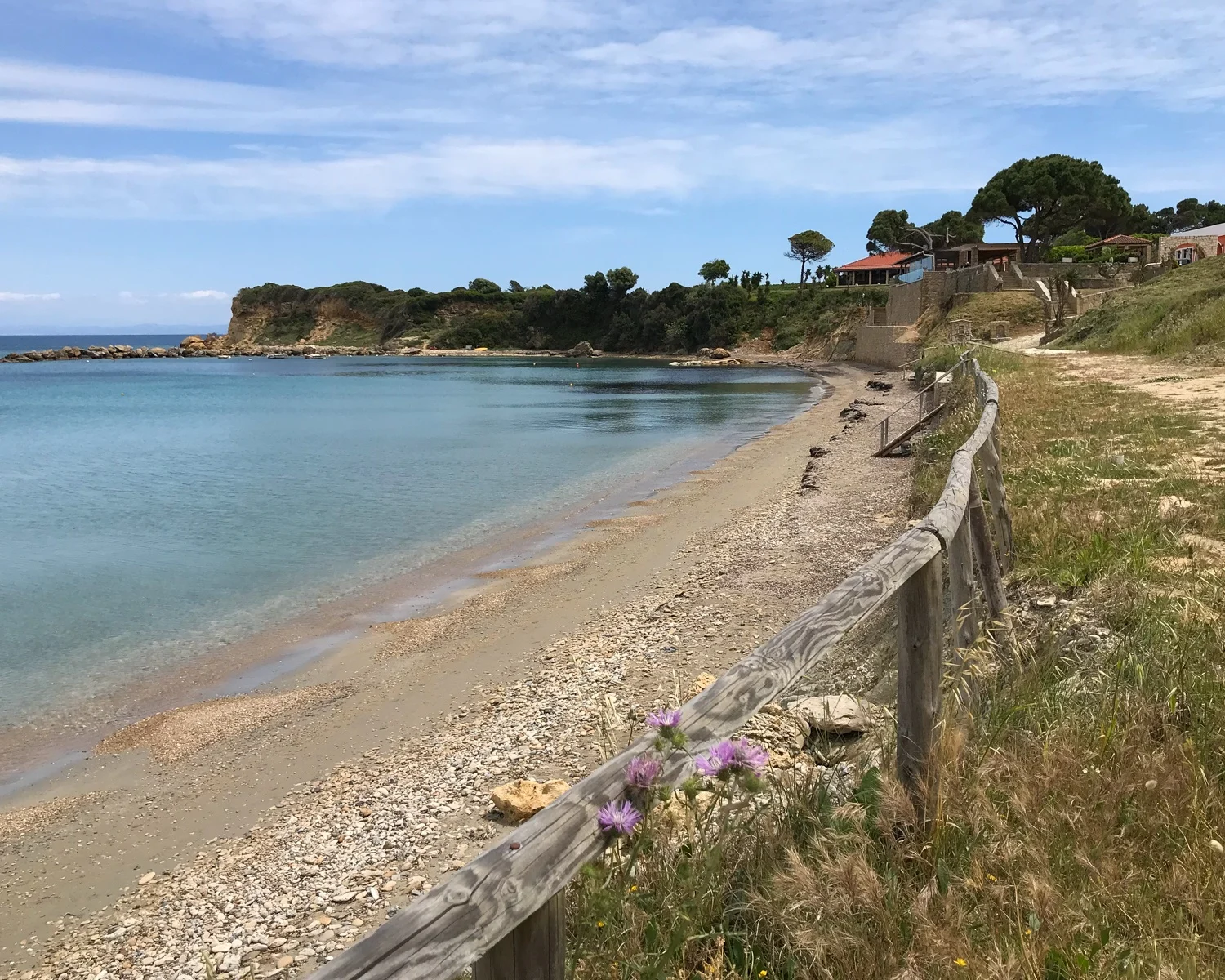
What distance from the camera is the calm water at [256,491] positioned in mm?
12789

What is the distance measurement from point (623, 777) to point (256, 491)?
81.7ft

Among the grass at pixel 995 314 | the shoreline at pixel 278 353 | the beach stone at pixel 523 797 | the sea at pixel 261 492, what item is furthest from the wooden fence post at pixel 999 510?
the shoreline at pixel 278 353

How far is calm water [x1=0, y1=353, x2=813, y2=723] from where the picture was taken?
12789 millimetres

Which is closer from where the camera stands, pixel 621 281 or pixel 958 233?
pixel 958 233

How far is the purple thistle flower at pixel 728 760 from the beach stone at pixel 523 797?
12.0ft

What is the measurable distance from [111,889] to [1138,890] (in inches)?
242

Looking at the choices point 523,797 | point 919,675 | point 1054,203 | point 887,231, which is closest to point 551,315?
point 887,231

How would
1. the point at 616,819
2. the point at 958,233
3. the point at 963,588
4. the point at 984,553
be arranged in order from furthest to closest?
the point at 958,233 < the point at 984,553 < the point at 963,588 < the point at 616,819

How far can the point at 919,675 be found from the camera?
10.1 ft

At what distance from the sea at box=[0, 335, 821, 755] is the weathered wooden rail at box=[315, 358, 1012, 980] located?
946cm

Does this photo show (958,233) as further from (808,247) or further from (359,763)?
(359,763)

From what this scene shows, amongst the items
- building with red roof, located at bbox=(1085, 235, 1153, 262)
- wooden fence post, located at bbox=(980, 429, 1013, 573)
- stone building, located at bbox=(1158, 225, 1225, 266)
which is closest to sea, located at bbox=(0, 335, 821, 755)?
wooden fence post, located at bbox=(980, 429, 1013, 573)

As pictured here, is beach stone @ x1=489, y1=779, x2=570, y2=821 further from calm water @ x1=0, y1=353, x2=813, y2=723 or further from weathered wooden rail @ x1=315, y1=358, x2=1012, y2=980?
calm water @ x1=0, y1=353, x2=813, y2=723

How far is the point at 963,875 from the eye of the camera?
2828 millimetres
